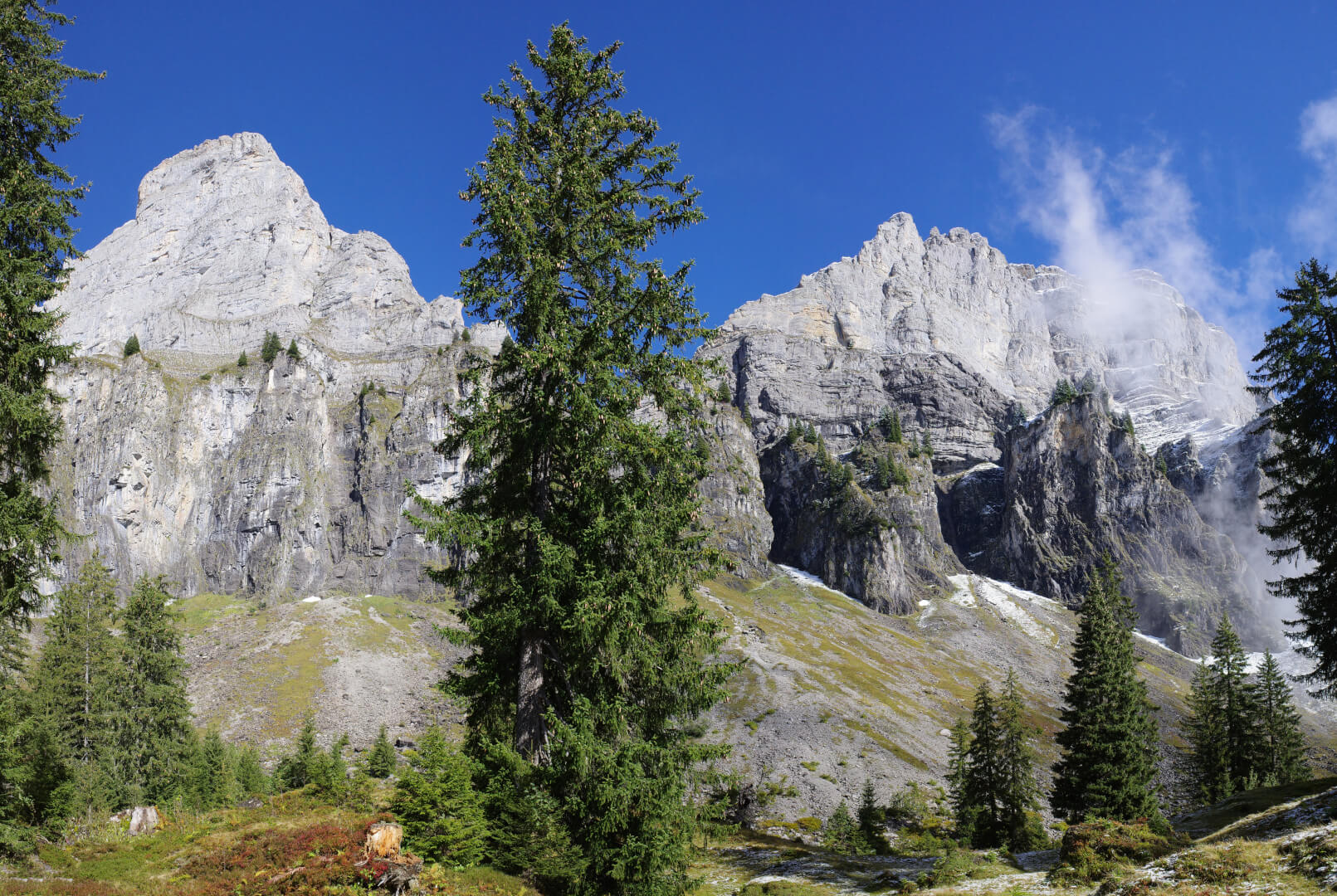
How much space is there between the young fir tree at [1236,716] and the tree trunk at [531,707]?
54.2m

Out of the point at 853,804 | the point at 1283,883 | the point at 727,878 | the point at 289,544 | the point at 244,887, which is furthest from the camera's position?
the point at 289,544

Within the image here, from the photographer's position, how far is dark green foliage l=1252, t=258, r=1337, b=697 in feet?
86.2

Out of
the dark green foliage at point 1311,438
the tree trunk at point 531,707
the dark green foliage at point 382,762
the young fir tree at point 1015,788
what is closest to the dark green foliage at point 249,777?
the dark green foliage at point 382,762

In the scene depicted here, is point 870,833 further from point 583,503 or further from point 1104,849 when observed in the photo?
point 583,503

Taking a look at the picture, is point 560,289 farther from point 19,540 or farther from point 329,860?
point 19,540

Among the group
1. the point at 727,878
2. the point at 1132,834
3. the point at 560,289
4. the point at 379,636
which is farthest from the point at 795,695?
the point at 560,289

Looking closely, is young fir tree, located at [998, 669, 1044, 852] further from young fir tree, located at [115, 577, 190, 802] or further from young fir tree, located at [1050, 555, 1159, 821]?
young fir tree, located at [115, 577, 190, 802]

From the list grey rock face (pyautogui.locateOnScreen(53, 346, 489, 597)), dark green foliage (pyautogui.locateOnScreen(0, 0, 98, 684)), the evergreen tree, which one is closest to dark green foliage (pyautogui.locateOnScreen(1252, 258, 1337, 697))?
dark green foliage (pyautogui.locateOnScreen(0, 0, 98, 684))

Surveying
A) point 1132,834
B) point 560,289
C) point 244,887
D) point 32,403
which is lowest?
point 244,887

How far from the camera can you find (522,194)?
15.1 metres

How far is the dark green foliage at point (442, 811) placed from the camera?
1338cm

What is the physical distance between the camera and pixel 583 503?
1434 centimetres

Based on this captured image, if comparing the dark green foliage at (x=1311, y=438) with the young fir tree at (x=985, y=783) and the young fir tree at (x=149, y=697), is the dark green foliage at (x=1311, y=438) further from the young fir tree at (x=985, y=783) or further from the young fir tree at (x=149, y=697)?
the young fir tree at (x=149, y=697)

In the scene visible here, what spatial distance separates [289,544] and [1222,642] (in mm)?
174385
